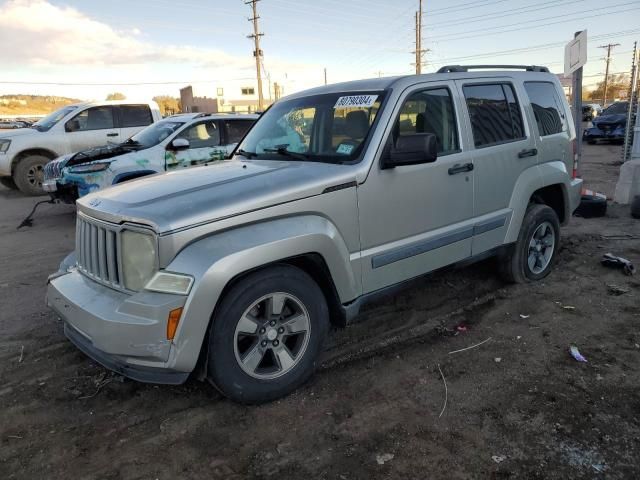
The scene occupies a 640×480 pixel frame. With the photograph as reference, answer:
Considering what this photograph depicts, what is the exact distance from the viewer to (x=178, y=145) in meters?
7.71

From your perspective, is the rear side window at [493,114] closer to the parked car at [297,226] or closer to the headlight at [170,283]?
the parked car at [297,226]

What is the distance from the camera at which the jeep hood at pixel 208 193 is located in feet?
9.00

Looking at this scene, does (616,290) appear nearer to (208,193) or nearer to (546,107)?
(546,107)

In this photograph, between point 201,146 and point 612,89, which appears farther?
point 612,89

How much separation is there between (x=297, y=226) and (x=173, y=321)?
92 cm

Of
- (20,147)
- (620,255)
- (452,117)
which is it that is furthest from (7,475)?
(20,147)

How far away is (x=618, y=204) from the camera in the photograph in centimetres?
841

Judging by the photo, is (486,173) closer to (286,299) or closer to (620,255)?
(286,299)

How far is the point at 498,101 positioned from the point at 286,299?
2.80 m

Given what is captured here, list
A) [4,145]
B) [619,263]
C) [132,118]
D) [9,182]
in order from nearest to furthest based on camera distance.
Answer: [619,263], [4,145], [132,118], [9,182]

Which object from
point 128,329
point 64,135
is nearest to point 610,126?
point 64,135

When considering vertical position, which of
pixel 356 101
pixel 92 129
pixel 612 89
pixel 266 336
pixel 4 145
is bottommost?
pixel 266 336

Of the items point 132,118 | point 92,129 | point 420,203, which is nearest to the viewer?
point 420,203

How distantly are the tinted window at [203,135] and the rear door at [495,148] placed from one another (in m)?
5.16
